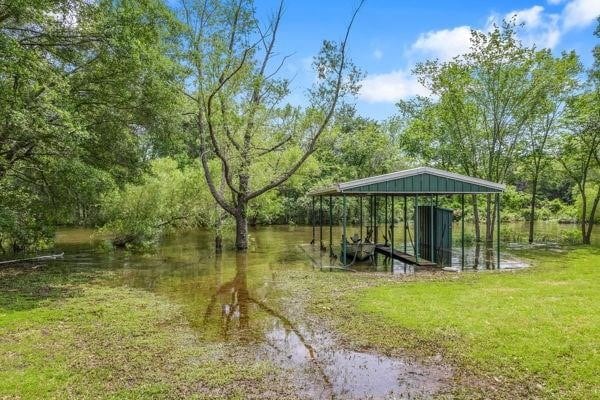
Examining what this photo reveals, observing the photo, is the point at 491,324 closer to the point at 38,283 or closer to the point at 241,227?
the point at 38,283

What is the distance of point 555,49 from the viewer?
69.9 ft

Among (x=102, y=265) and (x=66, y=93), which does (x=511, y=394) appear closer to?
(x=66, y=93)

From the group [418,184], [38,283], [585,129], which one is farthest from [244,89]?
[585,129]

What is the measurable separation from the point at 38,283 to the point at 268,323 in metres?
7.03

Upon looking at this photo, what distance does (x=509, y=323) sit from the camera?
7.19 metres

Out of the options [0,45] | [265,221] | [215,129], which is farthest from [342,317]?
[265,221]

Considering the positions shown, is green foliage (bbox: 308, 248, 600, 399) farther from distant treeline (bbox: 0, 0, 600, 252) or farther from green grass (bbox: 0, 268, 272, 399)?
distant treeline (bbox: 0, 0, 600, 252)

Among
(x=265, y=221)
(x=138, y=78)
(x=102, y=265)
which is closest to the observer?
(x=138, y=78)

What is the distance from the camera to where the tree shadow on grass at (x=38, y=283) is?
9.31 meters

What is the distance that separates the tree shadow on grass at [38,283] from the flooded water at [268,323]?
794 millimetres

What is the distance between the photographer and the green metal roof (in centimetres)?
1378

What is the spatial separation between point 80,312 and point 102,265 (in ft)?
24.4

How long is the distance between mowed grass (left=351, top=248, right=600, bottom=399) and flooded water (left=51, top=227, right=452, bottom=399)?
0.81 metres

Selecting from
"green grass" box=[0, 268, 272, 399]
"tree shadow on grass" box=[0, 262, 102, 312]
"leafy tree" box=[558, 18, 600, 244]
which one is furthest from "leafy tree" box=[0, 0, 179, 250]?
"leafy tree" box=[558, 18, 600, 244]
